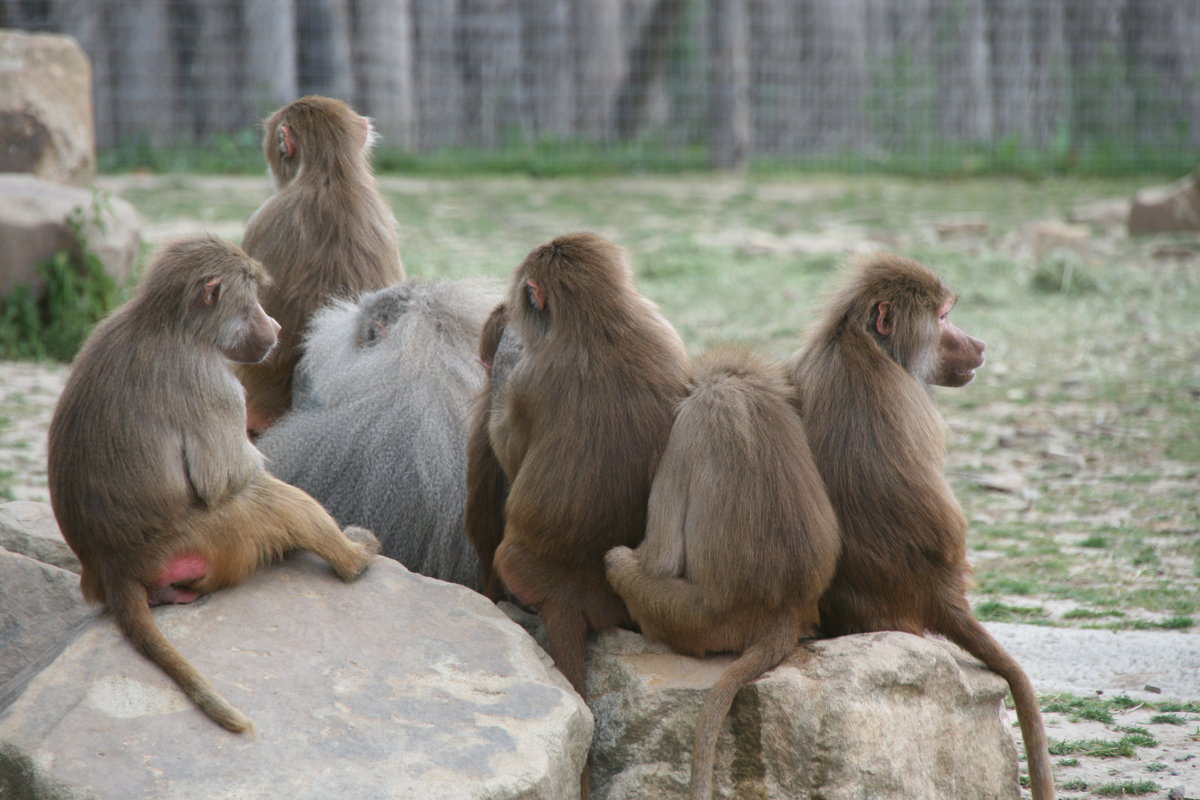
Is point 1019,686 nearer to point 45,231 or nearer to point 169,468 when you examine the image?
point 169,468

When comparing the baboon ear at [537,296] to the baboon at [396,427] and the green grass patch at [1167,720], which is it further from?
the green grass patch at [1167,720]

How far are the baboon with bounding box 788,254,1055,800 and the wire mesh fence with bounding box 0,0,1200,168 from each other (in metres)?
9.39

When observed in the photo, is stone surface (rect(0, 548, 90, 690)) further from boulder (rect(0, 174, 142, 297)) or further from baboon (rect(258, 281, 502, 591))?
boulder (rect(0, 174, 142, 297))

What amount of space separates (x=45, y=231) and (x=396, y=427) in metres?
3.40

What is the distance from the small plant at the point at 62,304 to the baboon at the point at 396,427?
283 cm

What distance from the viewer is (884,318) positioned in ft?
10.2

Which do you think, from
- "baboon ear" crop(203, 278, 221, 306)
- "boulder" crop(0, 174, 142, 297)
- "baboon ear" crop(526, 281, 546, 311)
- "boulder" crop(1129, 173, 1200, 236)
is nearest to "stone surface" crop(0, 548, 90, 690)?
"baboon ear" crop(203, 278, 221, 306)

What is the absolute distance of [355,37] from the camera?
11711mm

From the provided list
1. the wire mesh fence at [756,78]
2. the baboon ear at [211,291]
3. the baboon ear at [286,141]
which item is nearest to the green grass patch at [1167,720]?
the baboon ear at [211,291]

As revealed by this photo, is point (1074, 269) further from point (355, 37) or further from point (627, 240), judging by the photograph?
point (355, 37)

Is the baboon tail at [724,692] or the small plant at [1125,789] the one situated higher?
the baboon tail at [724,692]

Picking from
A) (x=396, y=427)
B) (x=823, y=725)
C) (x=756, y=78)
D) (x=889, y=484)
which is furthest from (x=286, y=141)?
(x=756, y=78)

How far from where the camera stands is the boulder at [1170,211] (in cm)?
972

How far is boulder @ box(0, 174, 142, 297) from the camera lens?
20.6 feet
